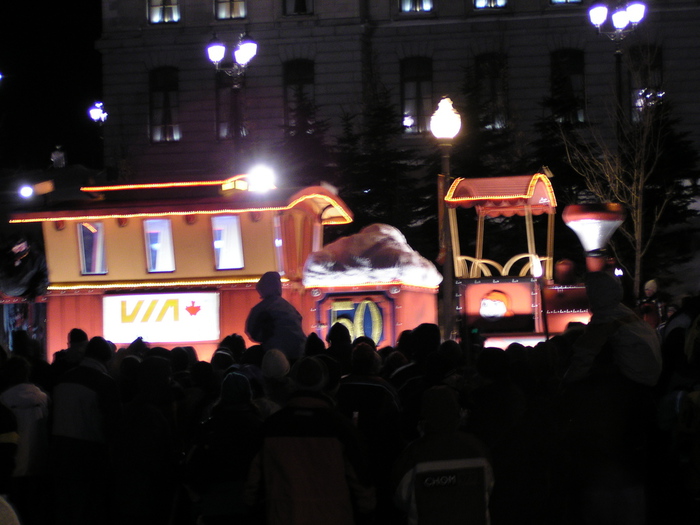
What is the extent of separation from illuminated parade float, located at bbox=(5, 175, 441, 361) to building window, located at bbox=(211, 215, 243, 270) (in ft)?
0.05

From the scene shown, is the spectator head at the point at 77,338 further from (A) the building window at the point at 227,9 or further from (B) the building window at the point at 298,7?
(A) the building window at the point at 227,9

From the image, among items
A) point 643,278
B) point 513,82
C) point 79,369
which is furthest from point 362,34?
point 79,369

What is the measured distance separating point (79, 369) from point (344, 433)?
3.02m

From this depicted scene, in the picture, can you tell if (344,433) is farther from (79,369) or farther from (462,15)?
(462,15)

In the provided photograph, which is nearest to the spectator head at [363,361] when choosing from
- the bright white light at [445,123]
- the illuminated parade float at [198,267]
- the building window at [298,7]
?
the bright white light at [445,123]

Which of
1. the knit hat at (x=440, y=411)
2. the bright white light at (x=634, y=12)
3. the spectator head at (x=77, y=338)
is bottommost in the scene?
the knit hat at (x=440, y=411)

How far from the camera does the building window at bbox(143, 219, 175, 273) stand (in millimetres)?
15578

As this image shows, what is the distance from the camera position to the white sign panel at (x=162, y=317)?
15.2 m

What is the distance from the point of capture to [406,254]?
50.6 feet

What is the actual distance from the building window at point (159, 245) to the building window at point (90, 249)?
801 millimetres

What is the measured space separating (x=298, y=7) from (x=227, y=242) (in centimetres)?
2800

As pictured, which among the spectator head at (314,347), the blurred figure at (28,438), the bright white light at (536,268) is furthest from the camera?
the bright white light at (536,268)

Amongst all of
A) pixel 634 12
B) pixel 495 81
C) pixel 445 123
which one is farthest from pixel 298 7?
pixel 445 123

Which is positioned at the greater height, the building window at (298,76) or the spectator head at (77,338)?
the building window at (298,76)
